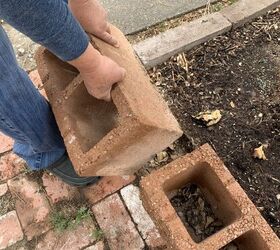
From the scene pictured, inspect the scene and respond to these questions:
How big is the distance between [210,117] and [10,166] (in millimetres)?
1157

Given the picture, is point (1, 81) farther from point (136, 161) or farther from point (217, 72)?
point (217, 72)

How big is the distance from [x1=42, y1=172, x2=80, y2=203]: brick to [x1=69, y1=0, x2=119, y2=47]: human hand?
2.88 feet

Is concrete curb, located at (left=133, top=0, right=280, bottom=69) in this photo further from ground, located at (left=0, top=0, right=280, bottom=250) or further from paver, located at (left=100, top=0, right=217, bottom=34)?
paver, located at (left=100, top=0, right=217, bottom=34)

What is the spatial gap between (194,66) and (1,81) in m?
1.33

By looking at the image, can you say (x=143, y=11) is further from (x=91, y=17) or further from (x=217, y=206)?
(x=217, y=206)

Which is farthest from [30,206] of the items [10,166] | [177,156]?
[177,156]

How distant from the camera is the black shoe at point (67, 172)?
2209 mm

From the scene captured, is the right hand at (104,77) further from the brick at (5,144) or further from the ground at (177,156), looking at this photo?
the brick at (5,144)

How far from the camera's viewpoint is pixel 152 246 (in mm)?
2109

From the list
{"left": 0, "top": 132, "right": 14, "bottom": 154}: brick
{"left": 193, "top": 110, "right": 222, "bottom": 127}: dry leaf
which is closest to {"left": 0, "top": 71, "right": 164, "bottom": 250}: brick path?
{"left": 0, "top": 132, "right": 14, "bottom": 154}: brick

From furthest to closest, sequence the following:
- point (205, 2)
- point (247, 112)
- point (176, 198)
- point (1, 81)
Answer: point (205, 2) → point (247, 112) → point (176, 198) → point (1, 81)

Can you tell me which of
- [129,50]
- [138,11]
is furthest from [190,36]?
[129,50]

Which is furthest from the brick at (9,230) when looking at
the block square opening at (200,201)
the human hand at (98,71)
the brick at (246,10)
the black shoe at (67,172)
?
the brick at (246,10)

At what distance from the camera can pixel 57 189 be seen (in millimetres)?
2348
